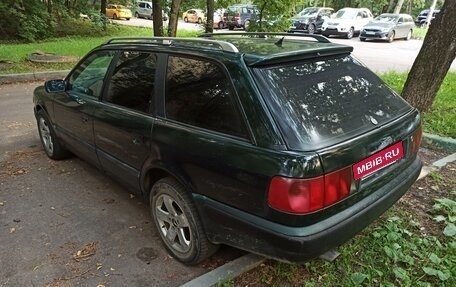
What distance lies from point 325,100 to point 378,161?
54 centimetres

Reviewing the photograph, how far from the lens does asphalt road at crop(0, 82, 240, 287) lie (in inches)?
112

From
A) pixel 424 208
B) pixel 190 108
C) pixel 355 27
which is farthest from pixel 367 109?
pixel 355 27

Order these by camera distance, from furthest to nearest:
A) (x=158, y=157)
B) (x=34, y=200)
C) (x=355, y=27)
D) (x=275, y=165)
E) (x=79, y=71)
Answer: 1. (x=355, y=27)
2. (x=79, y=71)
3. (x=34, y=200)
4. (x=158, y=157)
5. (x=275, y=165)

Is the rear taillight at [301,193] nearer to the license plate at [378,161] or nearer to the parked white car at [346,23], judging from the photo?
the license plate at [378,161]

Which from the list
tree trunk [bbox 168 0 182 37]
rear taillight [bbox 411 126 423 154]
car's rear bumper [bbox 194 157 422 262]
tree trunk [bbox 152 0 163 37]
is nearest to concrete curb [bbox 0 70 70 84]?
tree trunk [bbox 168 0 182 37]

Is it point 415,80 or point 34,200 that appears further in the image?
point 415,80

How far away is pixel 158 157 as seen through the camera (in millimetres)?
2893

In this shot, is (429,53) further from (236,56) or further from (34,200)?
(34,200)

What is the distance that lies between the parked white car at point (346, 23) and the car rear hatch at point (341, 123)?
74.3ft

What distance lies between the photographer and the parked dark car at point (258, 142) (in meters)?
2.22

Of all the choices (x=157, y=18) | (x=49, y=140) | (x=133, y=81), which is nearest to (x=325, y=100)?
(x=133, y=81)

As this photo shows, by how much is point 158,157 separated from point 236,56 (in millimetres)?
953

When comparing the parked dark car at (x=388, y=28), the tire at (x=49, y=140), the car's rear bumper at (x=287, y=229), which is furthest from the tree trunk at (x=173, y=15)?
the parked dark car at (x=388, y=28)

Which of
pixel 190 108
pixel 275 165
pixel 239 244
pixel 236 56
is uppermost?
pixel 236 56
